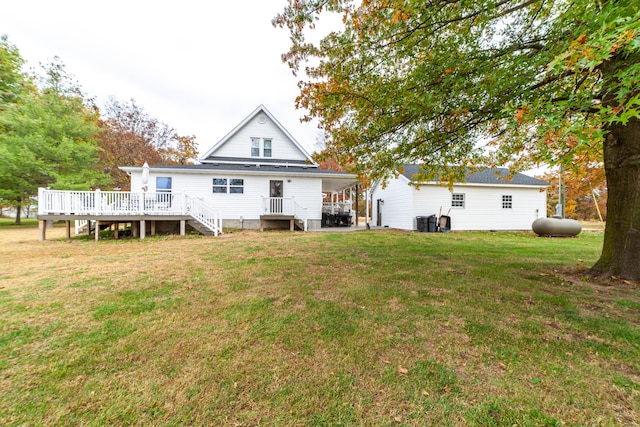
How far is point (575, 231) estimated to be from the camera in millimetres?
12008

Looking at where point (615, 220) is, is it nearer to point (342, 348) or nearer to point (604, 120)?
point (604, 120)

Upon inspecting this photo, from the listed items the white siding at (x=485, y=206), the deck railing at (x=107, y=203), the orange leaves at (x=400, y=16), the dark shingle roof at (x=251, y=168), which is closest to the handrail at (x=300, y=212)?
the dark shingle roof at (x=251, y=168)

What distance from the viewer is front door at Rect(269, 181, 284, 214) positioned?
45.0ft

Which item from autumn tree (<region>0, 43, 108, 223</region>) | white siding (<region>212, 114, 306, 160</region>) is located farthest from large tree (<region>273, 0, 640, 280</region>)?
autumn tree (<region>0, 43, 108, 223</region>)

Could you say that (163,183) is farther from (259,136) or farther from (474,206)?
(474,206)

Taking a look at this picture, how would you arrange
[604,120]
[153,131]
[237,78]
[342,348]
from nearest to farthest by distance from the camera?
[342,348] → [604,120] → [237,78] → [153,131]

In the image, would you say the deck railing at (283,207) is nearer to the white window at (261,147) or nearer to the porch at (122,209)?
the porch at (122,209)

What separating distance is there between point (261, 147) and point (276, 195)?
390 centimetres

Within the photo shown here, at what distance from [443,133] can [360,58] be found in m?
2.31

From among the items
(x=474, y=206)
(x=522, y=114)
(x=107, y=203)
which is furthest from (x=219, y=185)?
(x=474, y=206)

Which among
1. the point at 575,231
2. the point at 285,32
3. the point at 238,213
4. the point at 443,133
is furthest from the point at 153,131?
the point at 575,231

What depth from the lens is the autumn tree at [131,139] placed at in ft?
76.9

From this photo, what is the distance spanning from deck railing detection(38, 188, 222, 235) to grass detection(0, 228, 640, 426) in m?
5.47

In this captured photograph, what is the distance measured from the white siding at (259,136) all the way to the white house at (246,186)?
0.06 m
